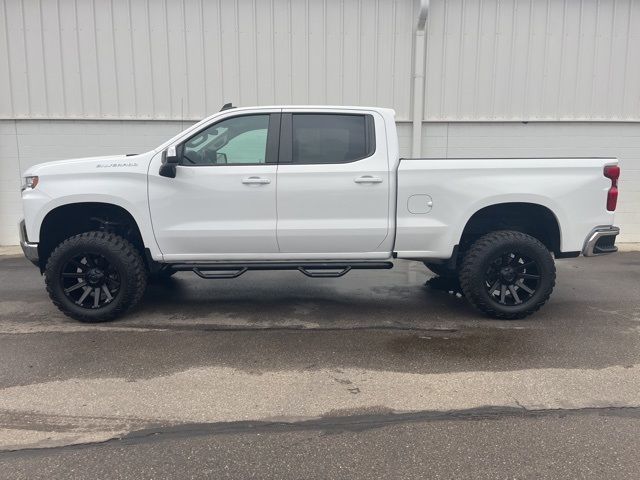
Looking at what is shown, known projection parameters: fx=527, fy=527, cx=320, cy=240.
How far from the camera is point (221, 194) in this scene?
197 inches

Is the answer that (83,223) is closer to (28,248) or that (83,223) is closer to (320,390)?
(28,248)

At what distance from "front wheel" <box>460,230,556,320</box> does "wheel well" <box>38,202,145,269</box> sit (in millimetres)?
3293

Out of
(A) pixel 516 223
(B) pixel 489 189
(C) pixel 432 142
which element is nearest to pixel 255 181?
(B) pixel 489 189

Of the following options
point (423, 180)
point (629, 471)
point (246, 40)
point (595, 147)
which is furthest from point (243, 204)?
point (595, 147)

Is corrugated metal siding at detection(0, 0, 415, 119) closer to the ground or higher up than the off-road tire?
higher up

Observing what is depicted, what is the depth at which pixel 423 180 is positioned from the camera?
5.04 metres

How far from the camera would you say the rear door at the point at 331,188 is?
5031 mm

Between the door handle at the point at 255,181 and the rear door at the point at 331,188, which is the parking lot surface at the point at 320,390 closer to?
the rear door at the point at 331,188

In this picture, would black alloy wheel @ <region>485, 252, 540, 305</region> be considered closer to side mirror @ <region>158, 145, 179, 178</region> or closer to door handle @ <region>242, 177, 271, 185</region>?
door handle @ <region>242, 177, 271, 185</region>

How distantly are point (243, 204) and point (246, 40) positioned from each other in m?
5.90

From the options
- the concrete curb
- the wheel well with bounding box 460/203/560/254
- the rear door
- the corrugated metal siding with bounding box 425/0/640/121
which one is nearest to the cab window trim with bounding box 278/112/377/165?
the rear door

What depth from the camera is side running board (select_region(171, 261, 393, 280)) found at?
5.14m

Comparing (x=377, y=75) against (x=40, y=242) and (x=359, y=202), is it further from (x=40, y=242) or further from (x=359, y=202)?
(x=40, y=242)

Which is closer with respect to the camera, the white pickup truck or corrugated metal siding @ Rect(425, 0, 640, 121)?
the white pickup truck
